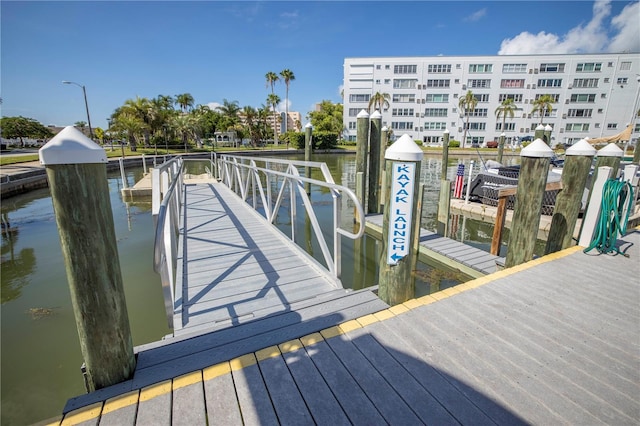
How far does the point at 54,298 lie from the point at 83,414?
178 inches

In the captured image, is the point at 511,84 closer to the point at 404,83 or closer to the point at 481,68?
the point at 481,68

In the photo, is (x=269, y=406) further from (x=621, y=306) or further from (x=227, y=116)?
(x=227, y=116)

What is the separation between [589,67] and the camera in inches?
1608

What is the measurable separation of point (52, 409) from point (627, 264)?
677 centimetres

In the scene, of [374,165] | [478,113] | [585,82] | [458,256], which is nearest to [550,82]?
[585,82]

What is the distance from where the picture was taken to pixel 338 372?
6.31 feet

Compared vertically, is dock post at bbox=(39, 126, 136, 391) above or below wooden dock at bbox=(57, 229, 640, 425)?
above

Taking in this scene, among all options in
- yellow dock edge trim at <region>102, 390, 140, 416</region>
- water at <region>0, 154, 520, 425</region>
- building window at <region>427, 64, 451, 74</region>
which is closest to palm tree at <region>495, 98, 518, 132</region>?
building window at <region>427, 64, 451, 74</region>

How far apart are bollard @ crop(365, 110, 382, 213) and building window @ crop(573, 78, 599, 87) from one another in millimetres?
50820

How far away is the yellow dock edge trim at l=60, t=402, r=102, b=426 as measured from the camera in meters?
1.57

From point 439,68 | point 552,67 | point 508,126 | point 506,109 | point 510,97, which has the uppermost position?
point 439,68

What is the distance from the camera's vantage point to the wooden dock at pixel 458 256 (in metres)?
4.80

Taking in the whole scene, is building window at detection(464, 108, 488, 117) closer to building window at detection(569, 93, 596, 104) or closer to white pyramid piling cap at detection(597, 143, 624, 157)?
building window at detection(569, 93, 596, 104)

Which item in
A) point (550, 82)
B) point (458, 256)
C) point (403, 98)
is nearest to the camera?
point (458, 256)
